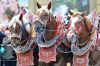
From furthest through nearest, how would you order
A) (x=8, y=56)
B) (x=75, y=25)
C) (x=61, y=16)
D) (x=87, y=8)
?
1. (x=87, y=8)
2. (x=8, y=56)
3. (x=61, y=16)
4. (x=75, y=25)

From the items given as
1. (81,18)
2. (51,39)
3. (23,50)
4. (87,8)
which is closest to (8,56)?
(23,50)

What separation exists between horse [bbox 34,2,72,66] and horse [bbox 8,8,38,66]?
17 cm

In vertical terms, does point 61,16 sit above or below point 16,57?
above

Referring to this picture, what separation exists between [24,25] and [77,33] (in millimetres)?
708

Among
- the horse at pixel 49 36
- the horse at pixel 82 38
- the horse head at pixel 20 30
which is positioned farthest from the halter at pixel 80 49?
the horse head at pixel 20 30

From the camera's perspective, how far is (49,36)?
5.19m

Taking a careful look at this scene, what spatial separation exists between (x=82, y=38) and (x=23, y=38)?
2.49ft

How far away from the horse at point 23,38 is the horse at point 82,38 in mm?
512

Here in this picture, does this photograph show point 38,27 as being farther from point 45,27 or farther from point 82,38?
point 82,38

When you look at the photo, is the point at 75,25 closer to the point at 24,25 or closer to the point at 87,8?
the point at 24,25

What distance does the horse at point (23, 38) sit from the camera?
17.3 ft

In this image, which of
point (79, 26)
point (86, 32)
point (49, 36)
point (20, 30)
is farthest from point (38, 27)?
point (86, 32)

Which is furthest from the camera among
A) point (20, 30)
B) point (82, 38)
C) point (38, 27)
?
point (20, 30)

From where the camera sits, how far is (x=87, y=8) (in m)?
10.1
